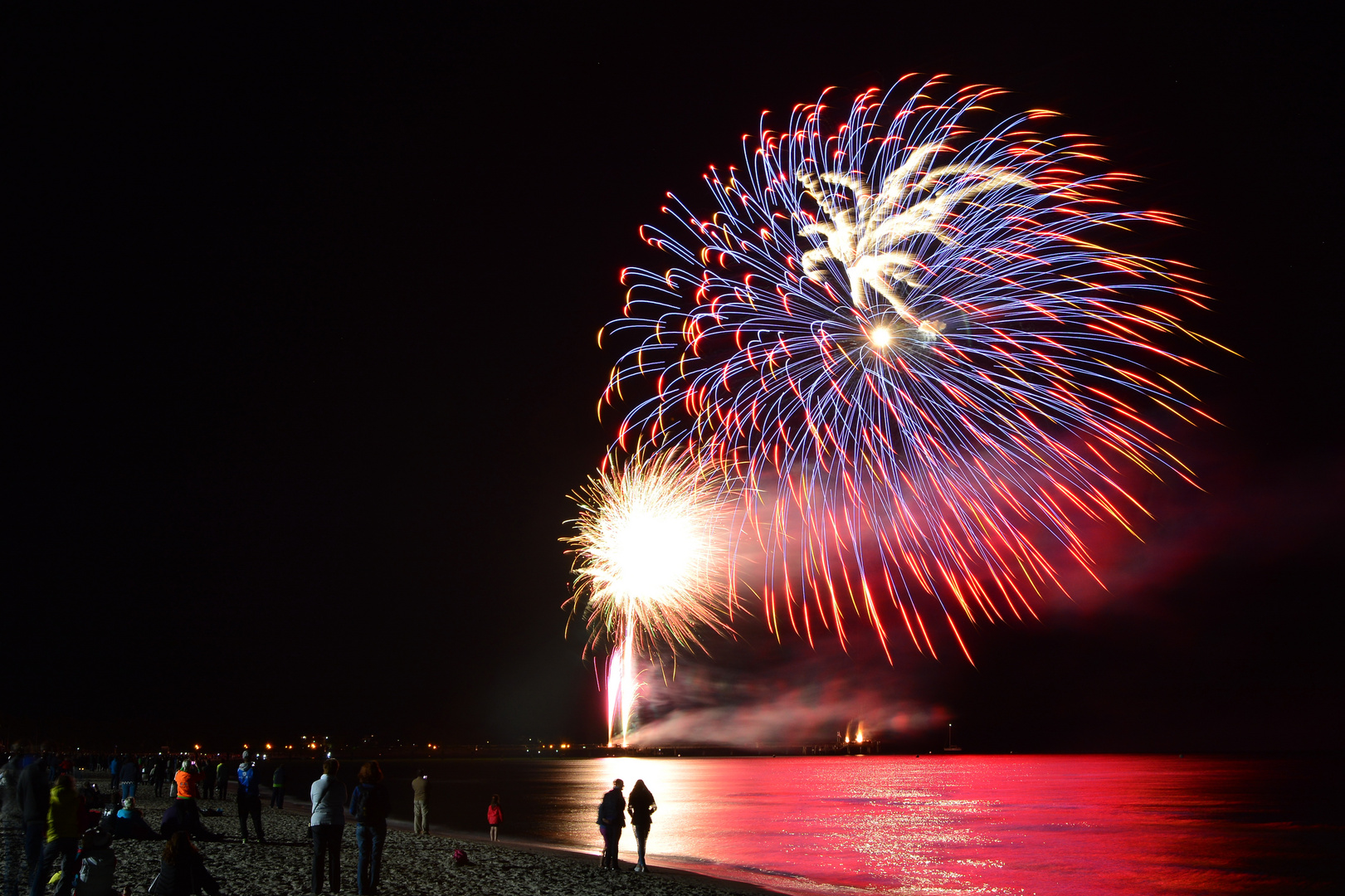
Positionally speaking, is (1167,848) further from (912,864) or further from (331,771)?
(331,771)

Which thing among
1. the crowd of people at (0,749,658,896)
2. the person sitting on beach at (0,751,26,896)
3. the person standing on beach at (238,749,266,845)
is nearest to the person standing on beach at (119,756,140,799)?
the person standing on beach at (238,749,266,845)

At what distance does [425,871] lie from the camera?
58.6 feet

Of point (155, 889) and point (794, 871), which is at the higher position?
point (155, 889)

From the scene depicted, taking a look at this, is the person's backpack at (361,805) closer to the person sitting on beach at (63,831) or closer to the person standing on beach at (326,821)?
the person standing on beach at (326,821)

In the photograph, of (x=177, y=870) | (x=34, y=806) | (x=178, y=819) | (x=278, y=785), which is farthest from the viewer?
(x=278, y=785)

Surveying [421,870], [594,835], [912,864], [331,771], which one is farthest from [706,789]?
[331,771]

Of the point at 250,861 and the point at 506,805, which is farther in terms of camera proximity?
the point at 506,805

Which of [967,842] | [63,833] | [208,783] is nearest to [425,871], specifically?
[63,833]

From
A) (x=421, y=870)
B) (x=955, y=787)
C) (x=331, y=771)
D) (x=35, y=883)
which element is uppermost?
(x=331, y=771)

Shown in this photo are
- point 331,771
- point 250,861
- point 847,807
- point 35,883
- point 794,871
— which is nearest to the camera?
point 35,883

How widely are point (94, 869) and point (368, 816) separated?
122 inches

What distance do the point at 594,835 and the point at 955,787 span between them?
191ft

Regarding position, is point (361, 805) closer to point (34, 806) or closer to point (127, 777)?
point (34, 806)

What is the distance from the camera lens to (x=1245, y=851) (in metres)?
35.5
